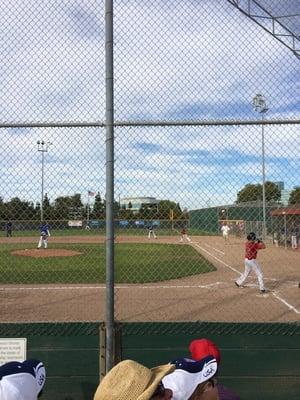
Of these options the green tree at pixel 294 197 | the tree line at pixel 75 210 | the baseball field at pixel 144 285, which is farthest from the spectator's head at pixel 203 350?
the green tree at pixel 294 197

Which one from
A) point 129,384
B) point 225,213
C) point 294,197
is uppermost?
point 294,197

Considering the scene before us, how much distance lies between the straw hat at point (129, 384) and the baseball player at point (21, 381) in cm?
31

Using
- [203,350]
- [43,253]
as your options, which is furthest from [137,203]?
[43,253]

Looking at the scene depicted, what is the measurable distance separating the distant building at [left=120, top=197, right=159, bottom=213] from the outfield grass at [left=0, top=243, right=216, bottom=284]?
10.0 m

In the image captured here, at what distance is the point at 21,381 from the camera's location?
6.72ft

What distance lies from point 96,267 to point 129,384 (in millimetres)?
18422

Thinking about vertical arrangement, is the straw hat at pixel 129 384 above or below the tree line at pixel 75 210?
below

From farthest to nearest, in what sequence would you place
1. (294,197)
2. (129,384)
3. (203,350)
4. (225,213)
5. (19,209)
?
(225,213) → (294,197) → (19,209) → (203,350) → (129,384)

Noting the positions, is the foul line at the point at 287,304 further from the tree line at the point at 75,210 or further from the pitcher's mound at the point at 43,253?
the pitcher's mound at the point at 43,253

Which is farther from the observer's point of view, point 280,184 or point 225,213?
point 225,213

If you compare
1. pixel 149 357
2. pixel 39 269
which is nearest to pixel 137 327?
pixel 149 357

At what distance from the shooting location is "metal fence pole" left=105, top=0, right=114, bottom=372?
4543 mm

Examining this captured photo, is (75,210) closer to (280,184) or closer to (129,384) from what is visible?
(280,184)

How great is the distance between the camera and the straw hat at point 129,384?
1865 millimetres
